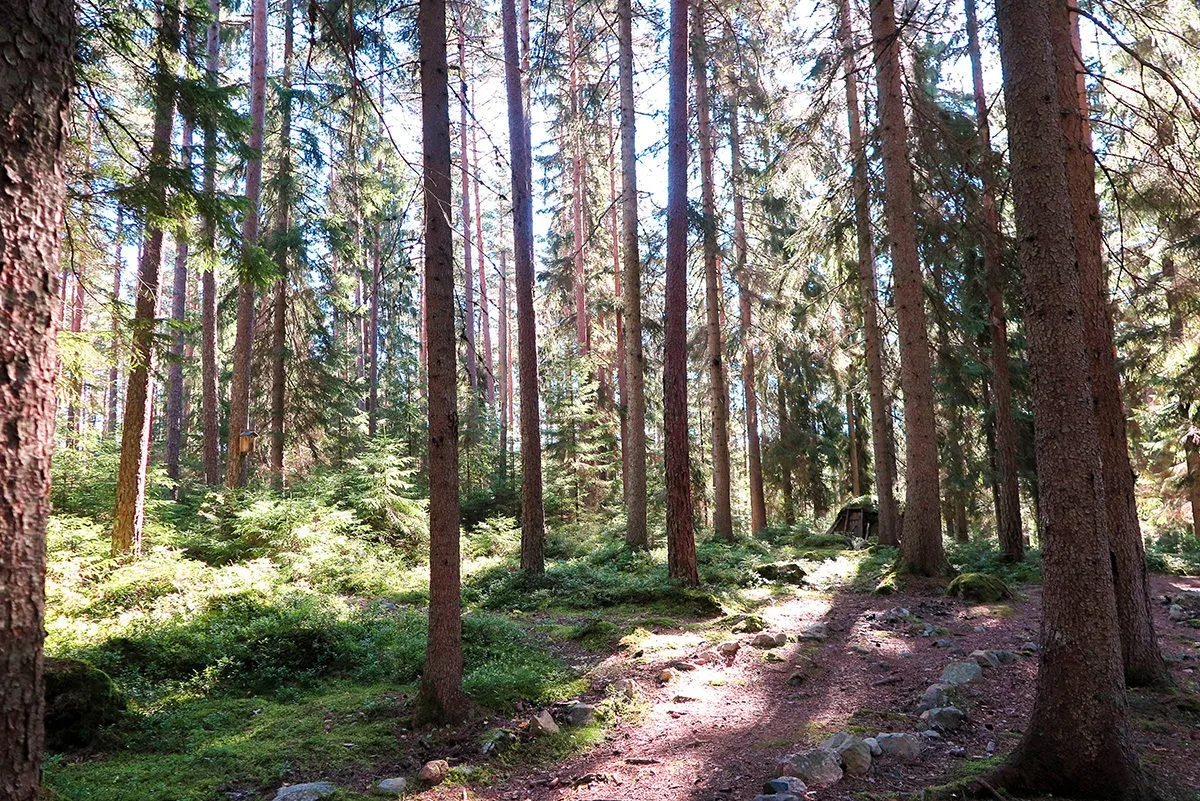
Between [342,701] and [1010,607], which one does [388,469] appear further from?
[1010,607]

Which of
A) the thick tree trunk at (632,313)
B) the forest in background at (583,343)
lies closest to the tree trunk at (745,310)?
the forest in background at (583,343)

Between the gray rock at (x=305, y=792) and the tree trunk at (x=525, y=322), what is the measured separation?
7.13 meters

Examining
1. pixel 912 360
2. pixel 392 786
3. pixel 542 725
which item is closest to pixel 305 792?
pixel 392 786

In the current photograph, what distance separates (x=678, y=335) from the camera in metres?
10.1

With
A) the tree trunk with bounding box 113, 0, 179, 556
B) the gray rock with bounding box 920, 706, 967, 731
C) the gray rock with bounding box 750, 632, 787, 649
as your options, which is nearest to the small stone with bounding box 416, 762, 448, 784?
the gray rock with bounding box 920, 706, 967, 731

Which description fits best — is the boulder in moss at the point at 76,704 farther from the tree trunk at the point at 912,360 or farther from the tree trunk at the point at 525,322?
the tree trunk at the point at 912,360

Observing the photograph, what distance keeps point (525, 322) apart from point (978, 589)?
840cm

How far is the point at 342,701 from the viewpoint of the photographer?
6.01 meters

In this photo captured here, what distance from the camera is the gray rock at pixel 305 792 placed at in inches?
158

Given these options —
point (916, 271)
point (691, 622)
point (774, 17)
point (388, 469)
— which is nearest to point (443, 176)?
point (691, 622)

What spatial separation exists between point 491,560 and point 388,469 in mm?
3101

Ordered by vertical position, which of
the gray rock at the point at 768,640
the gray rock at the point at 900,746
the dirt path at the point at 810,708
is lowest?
the dirt path at the point at 810,708

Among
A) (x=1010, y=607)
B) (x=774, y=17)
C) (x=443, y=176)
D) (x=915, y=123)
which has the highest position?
(x=774, y=17)

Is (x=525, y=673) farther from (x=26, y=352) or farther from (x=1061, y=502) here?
(x=26, y=352)
